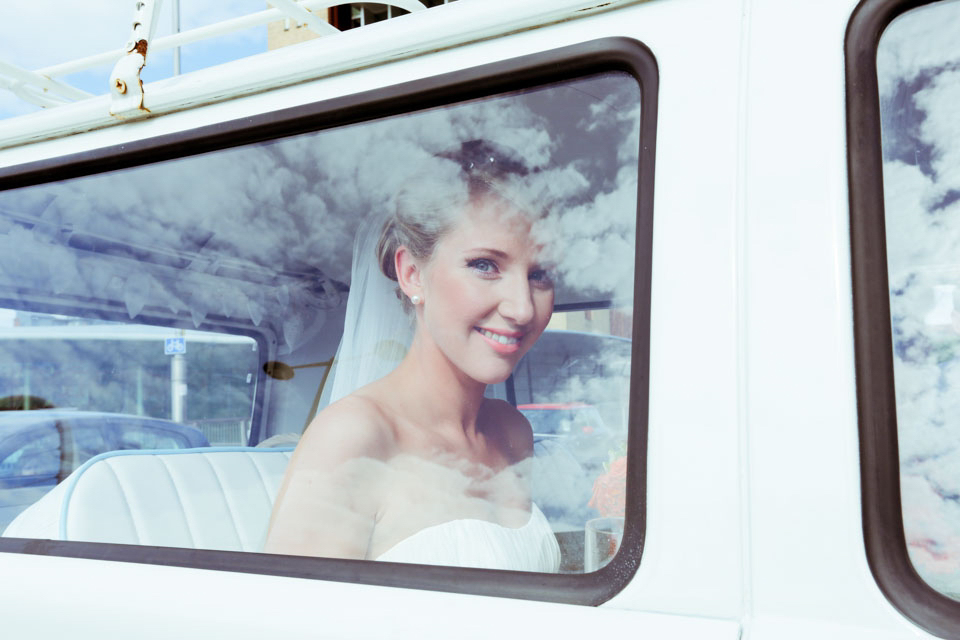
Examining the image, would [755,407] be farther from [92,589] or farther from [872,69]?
[92,589]

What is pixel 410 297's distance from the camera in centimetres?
154

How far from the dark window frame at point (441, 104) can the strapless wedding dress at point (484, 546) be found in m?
0.07

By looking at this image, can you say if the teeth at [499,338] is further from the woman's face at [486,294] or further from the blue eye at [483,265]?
the blue eye at [483,265]

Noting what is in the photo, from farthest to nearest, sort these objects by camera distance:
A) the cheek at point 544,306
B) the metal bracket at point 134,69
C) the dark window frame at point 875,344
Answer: the metal bracket at point 134,69 < the cheek at point 544,306 < the dark window frame at point 875,344

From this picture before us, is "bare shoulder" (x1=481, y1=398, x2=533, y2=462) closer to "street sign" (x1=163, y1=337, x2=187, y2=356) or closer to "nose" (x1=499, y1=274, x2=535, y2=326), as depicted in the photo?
"nose" (x1=499, y1=274, x2=535, y2=326)

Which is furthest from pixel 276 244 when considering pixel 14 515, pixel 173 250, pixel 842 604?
pixel 842 604

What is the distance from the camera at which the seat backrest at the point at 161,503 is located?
1.52m

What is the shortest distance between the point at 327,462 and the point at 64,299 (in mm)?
1137

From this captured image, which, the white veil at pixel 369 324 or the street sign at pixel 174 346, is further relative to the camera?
the street sign at pixel 174 346

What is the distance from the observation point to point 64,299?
2141mm

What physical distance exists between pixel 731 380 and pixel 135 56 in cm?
125

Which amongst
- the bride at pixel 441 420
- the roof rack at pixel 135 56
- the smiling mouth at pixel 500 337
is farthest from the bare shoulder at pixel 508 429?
the roof rack at pixel 135 56

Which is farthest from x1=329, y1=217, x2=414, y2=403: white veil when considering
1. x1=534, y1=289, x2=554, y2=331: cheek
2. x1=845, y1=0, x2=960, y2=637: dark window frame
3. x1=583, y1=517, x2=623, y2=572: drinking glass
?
x1=845, y1=0, x2=960, y2=637: dark window frame

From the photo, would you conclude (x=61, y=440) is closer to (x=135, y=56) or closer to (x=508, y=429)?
(x=135, y=56)
